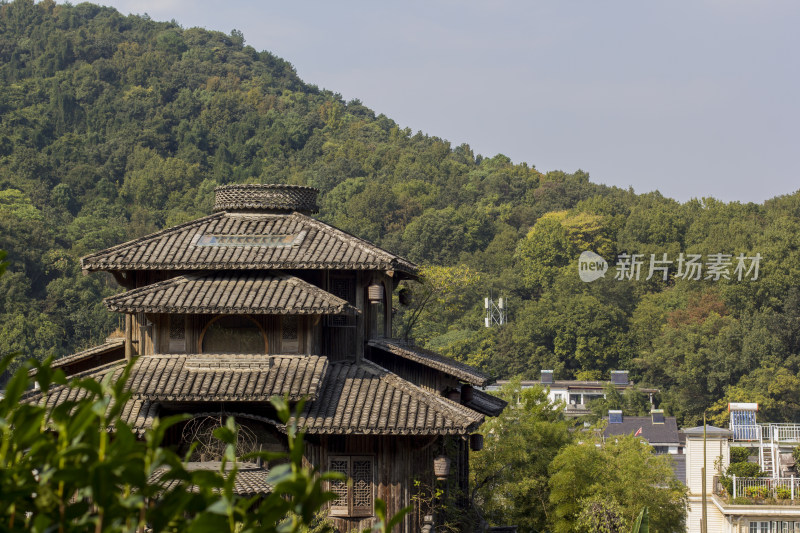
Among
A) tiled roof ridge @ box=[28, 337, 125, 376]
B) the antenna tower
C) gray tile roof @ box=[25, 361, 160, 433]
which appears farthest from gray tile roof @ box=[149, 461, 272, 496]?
the antenna tower

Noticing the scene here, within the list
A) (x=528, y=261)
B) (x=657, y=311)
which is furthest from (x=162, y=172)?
(x=657, y=311)

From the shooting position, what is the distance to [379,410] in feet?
61.4

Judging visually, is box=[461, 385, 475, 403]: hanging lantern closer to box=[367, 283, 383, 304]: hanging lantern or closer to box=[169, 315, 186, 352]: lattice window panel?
box=[367, 283, 383, 304]: hanging lantern

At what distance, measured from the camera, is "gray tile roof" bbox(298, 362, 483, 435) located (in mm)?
18266

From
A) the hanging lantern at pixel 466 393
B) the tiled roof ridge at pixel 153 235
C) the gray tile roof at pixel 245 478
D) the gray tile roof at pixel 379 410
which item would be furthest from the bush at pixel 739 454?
the gray tile roof at pixel 245 478

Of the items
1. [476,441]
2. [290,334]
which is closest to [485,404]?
[476,441]

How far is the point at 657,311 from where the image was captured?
92000mm

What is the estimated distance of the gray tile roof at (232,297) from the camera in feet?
62.0

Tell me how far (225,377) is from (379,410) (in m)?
2.61

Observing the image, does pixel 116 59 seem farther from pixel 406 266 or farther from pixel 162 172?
pixel 406 266

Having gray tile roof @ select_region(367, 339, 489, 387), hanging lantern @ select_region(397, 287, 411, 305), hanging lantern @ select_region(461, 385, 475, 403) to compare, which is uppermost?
hanging lantern @ select_region(397, 287, 411, 305)

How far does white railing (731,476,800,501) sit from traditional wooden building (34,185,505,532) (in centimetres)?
1471

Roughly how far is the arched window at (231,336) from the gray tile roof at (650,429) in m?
47.1

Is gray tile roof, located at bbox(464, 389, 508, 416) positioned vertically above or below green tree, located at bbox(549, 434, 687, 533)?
above
